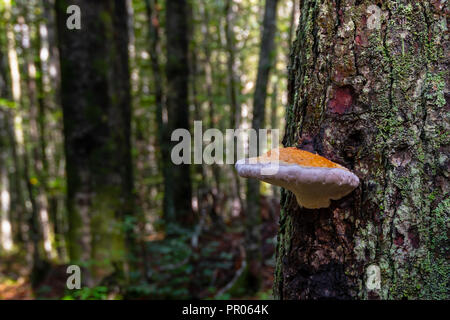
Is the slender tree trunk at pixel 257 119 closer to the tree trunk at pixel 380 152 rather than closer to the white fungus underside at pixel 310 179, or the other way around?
the tree trunk at pixel 380 152

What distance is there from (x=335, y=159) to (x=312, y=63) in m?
0.51

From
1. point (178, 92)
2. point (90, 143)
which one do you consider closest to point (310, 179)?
point (90, 143)

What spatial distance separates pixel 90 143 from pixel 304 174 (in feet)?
12.9

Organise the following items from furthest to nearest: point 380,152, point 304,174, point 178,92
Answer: point 178,92 < point 380,152 < point 304,174

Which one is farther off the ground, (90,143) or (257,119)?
(257,119)

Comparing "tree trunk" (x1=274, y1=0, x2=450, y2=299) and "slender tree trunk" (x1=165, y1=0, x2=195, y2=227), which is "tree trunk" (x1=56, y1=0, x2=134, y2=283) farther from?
"slender tree trunk" (x1=165, y1=0, x2=195, y2=227)

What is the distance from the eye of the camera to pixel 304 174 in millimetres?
1212

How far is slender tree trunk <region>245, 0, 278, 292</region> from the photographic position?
17.4ft

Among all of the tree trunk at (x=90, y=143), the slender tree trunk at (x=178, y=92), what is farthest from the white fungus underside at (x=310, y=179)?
the slender tree trunk at (x=178, y=92)

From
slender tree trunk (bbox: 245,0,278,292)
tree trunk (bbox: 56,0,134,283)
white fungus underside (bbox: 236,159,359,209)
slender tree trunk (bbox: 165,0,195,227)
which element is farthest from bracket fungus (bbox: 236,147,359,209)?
slender tree trunk (bbox: 165,0,195,227)

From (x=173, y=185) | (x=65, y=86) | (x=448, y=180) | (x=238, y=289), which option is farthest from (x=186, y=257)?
(x=448, y=180)

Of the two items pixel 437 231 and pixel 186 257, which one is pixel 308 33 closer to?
pixel 437 231

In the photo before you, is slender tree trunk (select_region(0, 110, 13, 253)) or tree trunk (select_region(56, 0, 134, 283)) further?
slender tree trunk (select_region(0, 110, 13, 253))

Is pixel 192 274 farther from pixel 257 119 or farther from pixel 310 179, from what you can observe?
pixel 310 179
